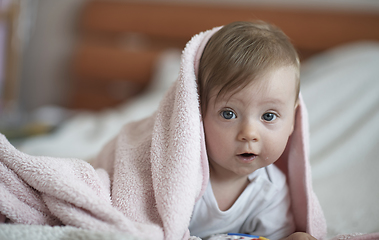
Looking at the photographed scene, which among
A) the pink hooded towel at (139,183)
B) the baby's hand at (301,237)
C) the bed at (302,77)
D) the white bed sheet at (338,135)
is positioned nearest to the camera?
the pink hooded towel at (139,183)

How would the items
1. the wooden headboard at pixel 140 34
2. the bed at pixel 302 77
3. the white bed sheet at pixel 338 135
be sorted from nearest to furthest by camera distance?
1. the white bed sheet at pixel 338 135
2. the bed at pixel 302 77
3. the wooden headboard at pixel 140 34

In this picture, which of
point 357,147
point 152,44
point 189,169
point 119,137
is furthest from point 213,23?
point 189,169

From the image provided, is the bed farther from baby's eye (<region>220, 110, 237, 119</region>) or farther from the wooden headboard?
baby's eye (<region>220, 110, 237, 119</region>)

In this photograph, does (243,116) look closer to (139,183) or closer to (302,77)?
(139,183)

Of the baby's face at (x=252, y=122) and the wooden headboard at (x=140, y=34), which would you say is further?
the wooden headboard at (x=140, y=34)

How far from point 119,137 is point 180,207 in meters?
0.29

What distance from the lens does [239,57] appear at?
2.27 ft

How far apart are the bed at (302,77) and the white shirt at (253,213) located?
6.8 inches

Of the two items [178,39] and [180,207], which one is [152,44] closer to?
[178,39]

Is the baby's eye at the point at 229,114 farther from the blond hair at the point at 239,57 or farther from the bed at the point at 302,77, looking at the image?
the bed at the point at 302,77

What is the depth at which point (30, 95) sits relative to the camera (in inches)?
117

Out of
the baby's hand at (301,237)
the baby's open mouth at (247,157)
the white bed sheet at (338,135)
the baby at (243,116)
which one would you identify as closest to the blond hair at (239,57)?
the baby at (243,116)

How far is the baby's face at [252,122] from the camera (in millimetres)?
688

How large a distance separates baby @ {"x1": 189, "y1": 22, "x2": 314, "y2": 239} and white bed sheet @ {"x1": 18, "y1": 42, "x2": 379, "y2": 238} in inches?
10.7
